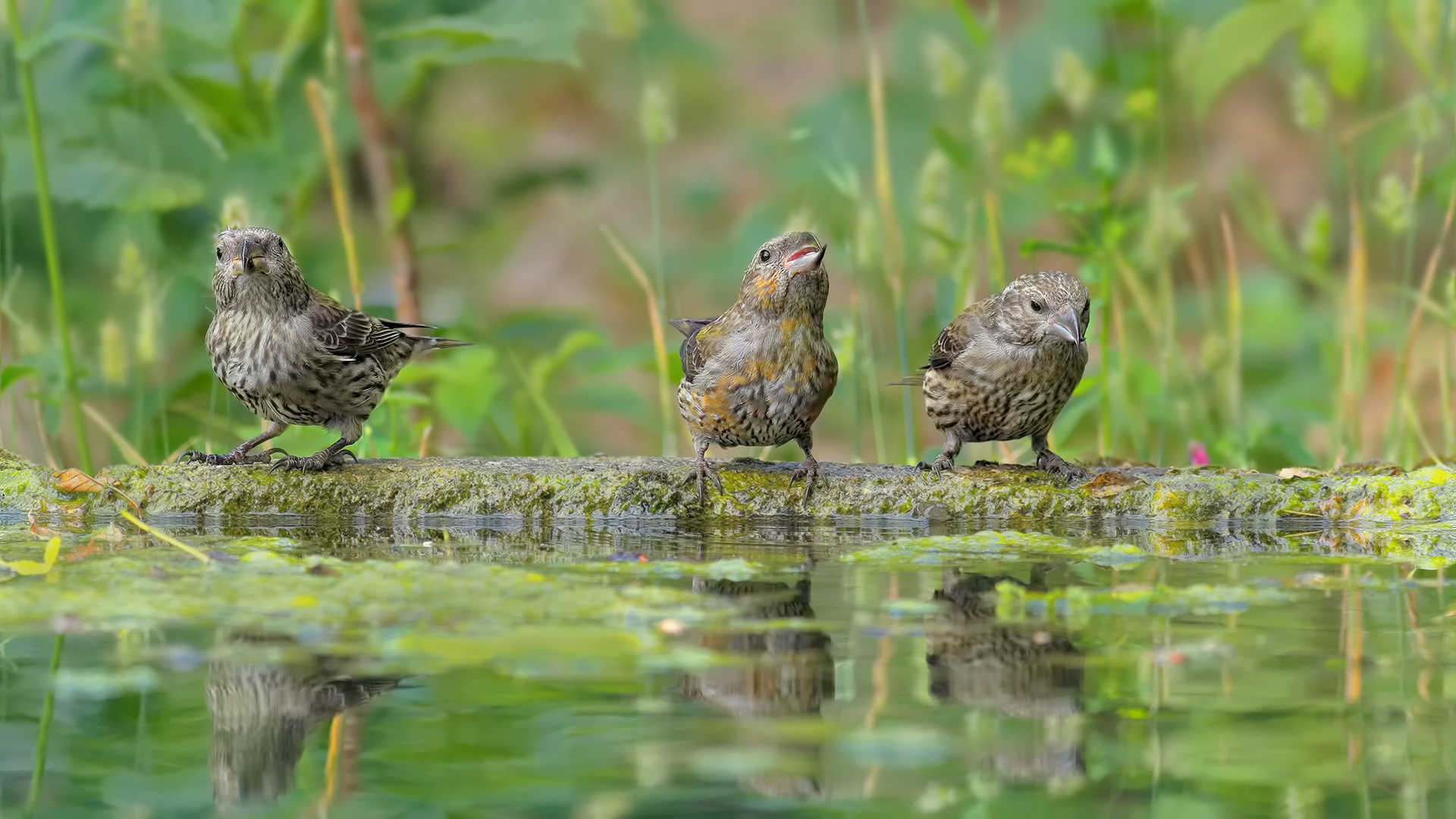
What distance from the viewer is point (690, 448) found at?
7.95 metres

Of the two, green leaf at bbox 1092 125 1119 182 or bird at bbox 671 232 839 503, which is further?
green leaf at bbox 1092 125 1119 182

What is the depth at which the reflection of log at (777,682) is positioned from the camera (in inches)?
89.4

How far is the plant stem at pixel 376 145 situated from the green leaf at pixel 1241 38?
3.09m

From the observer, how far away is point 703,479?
484 centimetres

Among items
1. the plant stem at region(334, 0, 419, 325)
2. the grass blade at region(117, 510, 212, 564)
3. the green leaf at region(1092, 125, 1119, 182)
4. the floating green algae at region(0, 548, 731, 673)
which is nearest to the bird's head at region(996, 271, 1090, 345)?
the green leaf at region(1092, 125, 1119, 182)

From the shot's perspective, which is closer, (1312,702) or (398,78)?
(1312,702)

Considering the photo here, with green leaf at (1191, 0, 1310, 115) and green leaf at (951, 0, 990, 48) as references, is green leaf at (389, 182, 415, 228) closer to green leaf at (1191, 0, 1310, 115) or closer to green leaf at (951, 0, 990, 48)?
green leaf at (951, 0, 990, 48)

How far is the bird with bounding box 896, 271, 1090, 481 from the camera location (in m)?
4.92

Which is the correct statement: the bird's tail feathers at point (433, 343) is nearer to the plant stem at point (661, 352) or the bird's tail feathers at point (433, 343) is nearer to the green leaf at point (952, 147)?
the plant stem at point (661, 352)

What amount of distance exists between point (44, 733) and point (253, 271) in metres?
2.86

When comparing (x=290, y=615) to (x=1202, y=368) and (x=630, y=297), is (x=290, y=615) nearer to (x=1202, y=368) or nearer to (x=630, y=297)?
(x=1202, y=368)

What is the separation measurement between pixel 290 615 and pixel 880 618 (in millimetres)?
1111

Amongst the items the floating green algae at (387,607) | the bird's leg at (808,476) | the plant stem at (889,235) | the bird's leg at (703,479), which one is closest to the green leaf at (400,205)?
the plant stem at (889,235)

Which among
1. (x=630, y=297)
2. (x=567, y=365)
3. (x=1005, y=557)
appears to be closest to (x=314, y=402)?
(x=567, y=365)
